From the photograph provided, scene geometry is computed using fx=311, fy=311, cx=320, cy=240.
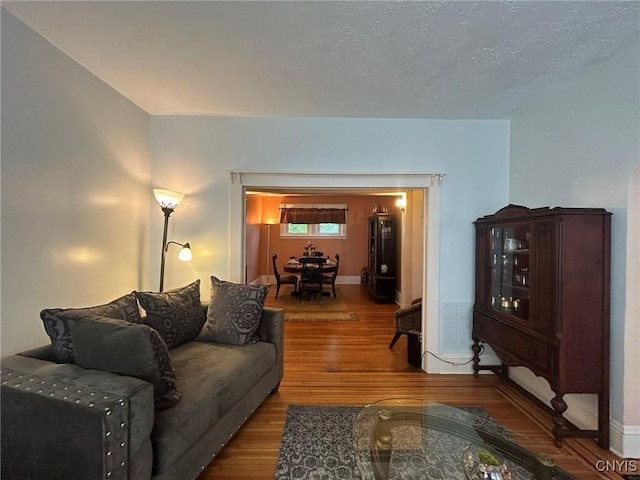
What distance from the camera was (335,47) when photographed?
1889 millimetres

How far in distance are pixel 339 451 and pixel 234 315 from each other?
1.16 m

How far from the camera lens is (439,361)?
3.05 m

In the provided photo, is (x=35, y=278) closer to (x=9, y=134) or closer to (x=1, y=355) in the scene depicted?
(x=1, y=355)

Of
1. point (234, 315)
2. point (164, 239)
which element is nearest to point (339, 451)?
point (234, 315)

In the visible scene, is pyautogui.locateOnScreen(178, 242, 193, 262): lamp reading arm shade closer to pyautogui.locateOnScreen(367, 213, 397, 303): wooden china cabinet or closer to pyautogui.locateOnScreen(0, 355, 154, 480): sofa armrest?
pyautogui.locateOnScreen(0, 355, 154, 480): sofa armrest

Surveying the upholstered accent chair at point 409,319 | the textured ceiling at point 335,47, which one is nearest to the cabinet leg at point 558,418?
the upholstered accent chair at point 409,319

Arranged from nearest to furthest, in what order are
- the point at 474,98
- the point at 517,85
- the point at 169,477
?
the point at 169,477 → the point at 517,85 → the point at 474,98

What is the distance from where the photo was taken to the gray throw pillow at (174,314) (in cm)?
215

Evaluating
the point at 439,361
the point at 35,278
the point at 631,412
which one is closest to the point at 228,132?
the point at 35,278

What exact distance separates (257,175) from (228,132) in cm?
50

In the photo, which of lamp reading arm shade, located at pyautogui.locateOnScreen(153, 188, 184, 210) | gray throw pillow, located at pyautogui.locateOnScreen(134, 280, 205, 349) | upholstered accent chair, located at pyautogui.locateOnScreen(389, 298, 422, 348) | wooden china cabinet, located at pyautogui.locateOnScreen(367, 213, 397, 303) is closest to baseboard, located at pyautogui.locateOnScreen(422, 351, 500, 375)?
upholstered accent chair, located at pyautogui.locateOnScreen(389, 298, 422, 348)

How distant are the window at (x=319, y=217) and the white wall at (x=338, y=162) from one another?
5166mm

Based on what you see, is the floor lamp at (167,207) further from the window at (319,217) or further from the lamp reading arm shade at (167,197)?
the window at (319,217)

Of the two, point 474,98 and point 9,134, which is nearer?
point 9,134
